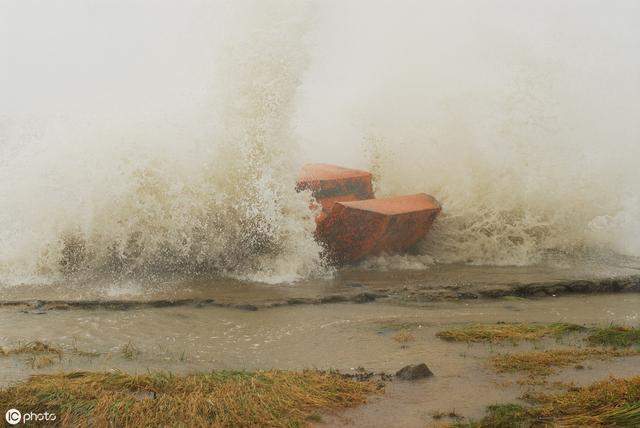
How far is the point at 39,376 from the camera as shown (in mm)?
3863

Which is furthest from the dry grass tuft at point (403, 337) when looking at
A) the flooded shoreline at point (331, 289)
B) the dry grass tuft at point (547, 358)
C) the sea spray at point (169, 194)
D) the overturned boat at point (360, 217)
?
the overturned boat at point (360, 217)

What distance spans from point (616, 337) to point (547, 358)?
0.91 meters

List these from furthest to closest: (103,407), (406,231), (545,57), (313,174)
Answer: (545,57) < (313,174) < (406,231) < (103,407)

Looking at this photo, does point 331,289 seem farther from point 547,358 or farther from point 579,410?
point 579,410

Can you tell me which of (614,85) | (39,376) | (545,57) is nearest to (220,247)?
(39,376)

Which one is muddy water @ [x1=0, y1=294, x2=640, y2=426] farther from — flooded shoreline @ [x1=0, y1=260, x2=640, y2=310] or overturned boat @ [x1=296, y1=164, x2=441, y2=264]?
overturned boat @ [x1=296, y1=164, x2=441, y2=264]

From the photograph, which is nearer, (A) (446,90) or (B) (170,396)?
(B) (170,396)

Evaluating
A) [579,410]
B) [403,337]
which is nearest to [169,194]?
[403,337]

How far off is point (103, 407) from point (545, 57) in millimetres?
10380

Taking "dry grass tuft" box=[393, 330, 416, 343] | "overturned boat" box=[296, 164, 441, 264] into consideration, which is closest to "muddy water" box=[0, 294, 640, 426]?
"dry grass tuft" box=[393, 330, 416, 343]

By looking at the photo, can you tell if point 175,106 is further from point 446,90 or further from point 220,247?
point 446,90

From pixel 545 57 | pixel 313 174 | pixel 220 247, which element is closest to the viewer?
pixel 220 247

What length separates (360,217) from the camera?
7.80 meters

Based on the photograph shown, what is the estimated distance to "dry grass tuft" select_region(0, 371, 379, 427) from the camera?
3.30 m
